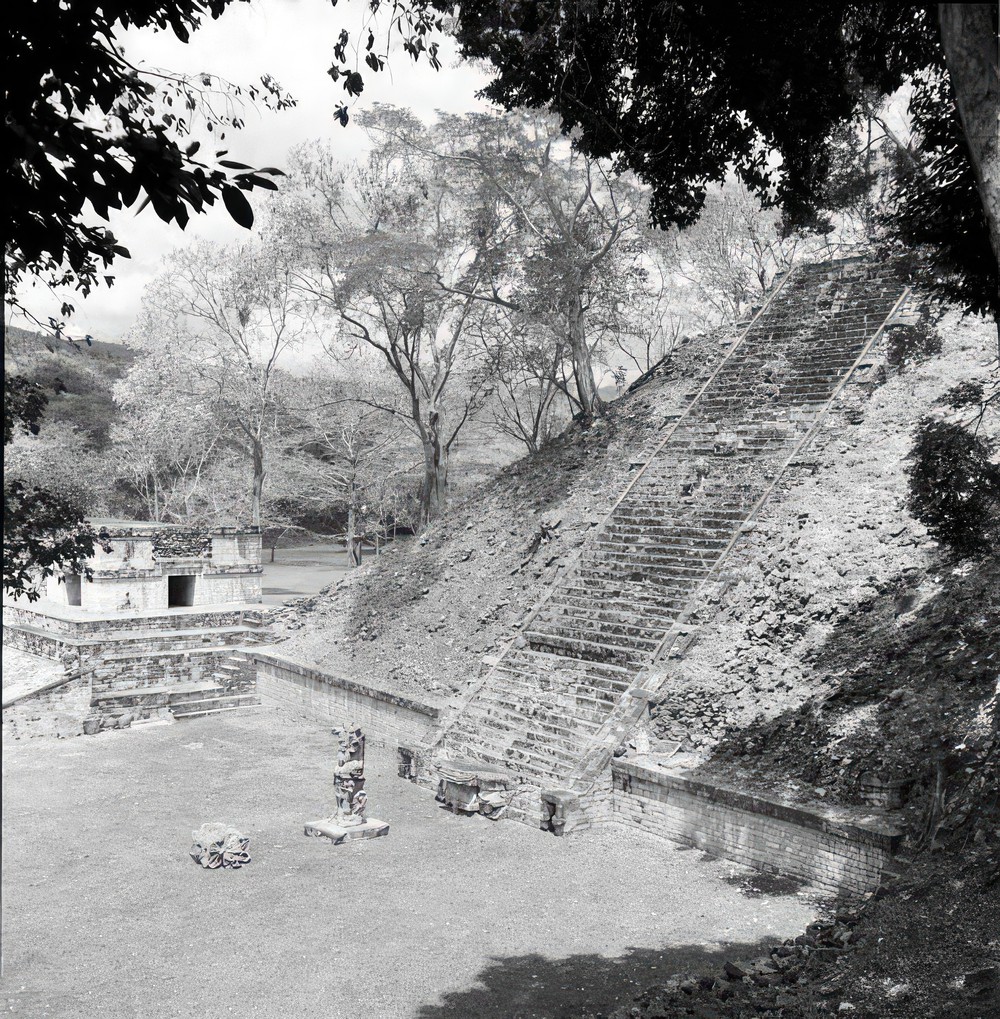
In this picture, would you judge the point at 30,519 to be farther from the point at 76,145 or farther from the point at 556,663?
the point at 556,663

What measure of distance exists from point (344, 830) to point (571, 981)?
4165 millimetres

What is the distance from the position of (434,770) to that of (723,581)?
492 cm

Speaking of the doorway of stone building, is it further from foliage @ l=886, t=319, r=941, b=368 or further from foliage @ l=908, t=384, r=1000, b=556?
foliage @ l=908, t=384, r=1000, b=556

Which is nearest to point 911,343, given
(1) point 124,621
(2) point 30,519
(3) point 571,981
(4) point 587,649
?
(4) point 587,649

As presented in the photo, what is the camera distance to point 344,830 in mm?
10977

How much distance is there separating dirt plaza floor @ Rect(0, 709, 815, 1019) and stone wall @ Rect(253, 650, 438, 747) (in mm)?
1737

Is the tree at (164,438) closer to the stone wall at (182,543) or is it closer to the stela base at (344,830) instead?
the stone wall at (182,543)

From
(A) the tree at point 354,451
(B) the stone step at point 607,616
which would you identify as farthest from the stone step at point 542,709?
(A) the tree at point 354,451

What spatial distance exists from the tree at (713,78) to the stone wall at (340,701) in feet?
29.4

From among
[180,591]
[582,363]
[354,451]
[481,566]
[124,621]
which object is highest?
[582,363]

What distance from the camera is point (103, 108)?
352cm

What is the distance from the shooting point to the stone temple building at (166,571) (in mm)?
21766

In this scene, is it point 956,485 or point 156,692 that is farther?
point 156,692

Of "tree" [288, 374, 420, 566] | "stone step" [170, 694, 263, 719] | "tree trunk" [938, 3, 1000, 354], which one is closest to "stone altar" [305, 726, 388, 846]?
"stone step" [170, 694, 263, 719]
